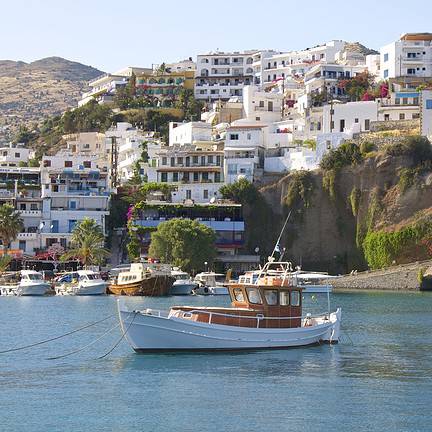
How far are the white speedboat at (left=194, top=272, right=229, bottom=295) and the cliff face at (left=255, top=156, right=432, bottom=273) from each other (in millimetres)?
15046

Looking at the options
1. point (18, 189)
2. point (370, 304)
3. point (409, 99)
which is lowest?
point (370, 304)

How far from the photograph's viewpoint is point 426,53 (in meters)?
137

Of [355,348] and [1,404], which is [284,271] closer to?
[355,348]

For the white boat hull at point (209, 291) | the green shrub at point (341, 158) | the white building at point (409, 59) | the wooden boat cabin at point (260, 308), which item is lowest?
the white boat hull at point (209, 291)

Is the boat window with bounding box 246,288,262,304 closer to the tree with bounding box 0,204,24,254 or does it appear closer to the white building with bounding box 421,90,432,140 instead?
the tree with bounding box 0,204,24,254

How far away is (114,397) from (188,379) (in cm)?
426

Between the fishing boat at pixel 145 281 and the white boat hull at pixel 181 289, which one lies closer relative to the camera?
the fishing boat at pixel 145 281

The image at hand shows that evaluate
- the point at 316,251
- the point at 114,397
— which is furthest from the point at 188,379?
the point at 316,251

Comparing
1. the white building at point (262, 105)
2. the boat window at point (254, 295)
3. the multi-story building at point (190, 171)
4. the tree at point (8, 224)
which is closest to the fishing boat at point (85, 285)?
the tree at point (8, 224)

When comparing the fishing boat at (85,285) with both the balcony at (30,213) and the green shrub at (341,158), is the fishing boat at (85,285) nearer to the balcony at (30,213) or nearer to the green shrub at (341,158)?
the balcony at (30,213)

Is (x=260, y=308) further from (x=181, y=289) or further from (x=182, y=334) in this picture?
(x=181, y=289)

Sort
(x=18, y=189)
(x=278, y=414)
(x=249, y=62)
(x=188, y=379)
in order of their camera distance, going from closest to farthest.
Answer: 1. (x=278, y=414)
2. (x=188, y=379)
3. (x=18, y=189)
4. (x=249, y=62)

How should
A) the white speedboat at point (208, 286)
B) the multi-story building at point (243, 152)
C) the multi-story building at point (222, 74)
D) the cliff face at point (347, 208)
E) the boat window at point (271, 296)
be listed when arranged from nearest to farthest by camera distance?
the boat window at point (271, 296) < the white speedboat at point (208, 286) < the cliff face at point (347, 208) < the multi-story building at point (243, 152) < the multi-story building at point (222, 74)

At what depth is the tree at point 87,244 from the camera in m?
110
